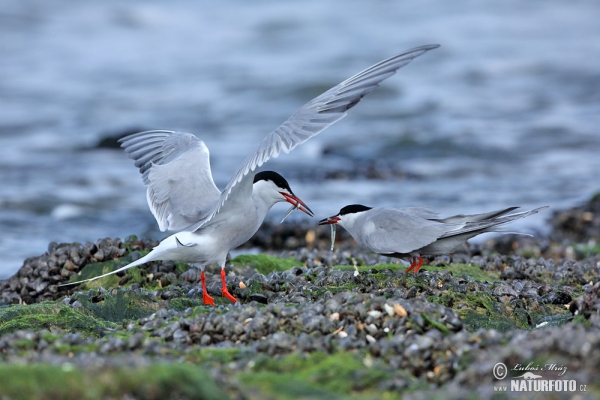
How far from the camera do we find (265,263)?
8281 millimetres

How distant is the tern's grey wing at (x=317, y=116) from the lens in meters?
6.00

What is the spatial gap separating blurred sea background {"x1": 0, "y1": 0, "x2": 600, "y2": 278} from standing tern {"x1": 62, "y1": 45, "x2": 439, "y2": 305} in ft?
10.3

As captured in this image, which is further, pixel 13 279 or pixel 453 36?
pixel 453 36

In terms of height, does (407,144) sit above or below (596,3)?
below

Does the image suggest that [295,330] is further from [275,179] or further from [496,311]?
[275,179]

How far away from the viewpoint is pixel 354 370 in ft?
14.6

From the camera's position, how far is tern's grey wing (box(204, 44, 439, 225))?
19.7 feet

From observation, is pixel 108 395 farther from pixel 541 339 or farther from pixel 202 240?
pixel 202 240

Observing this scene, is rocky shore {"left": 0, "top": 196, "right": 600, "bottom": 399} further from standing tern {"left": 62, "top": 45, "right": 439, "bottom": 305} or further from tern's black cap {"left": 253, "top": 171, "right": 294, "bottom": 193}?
tern's black cap {"left": 253, "top": 171, "right": 294, "bottom": 193}

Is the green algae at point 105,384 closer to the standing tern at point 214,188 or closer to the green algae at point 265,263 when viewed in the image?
the standing tern at point 214,188

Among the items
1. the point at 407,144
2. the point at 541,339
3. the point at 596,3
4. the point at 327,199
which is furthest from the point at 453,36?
the point at 541,339

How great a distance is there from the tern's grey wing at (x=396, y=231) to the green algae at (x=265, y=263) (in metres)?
1.16

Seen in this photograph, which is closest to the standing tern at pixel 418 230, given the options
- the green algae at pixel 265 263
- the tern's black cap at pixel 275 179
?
the tern's black cap at pixel 275 179

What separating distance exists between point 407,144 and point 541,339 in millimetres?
12947
